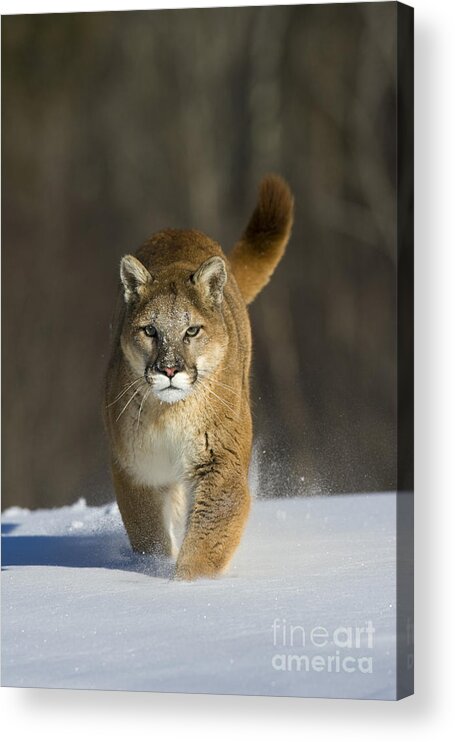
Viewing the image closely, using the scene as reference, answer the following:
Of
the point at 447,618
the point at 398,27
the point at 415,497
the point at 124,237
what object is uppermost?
the point at 398,27

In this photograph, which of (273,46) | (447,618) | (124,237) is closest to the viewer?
(447,618)

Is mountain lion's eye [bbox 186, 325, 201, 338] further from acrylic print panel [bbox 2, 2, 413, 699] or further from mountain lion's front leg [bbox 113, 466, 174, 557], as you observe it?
mountain lion's front leg [bbox 113, 466, 174, 557]

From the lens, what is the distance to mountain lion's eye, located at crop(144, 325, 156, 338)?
9.84m

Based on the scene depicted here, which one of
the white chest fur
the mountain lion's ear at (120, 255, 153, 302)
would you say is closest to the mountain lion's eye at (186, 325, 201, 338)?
the mountain lion's ear at (120, 255, 153, 302)

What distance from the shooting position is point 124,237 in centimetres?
1195

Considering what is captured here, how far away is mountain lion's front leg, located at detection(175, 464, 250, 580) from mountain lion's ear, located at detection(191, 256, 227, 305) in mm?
910

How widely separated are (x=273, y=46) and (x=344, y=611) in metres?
2.94

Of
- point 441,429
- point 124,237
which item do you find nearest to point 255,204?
point 124,237

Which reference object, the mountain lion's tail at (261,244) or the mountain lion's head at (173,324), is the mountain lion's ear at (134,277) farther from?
the mountain lion's tail at (261,244)

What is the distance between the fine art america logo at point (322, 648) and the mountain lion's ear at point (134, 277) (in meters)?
1.95

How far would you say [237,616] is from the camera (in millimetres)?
9320

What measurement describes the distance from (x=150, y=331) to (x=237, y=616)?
1.57 m

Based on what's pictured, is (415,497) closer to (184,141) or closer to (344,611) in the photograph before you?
(344,611)

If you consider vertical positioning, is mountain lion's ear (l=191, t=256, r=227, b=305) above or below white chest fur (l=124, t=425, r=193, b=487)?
above
